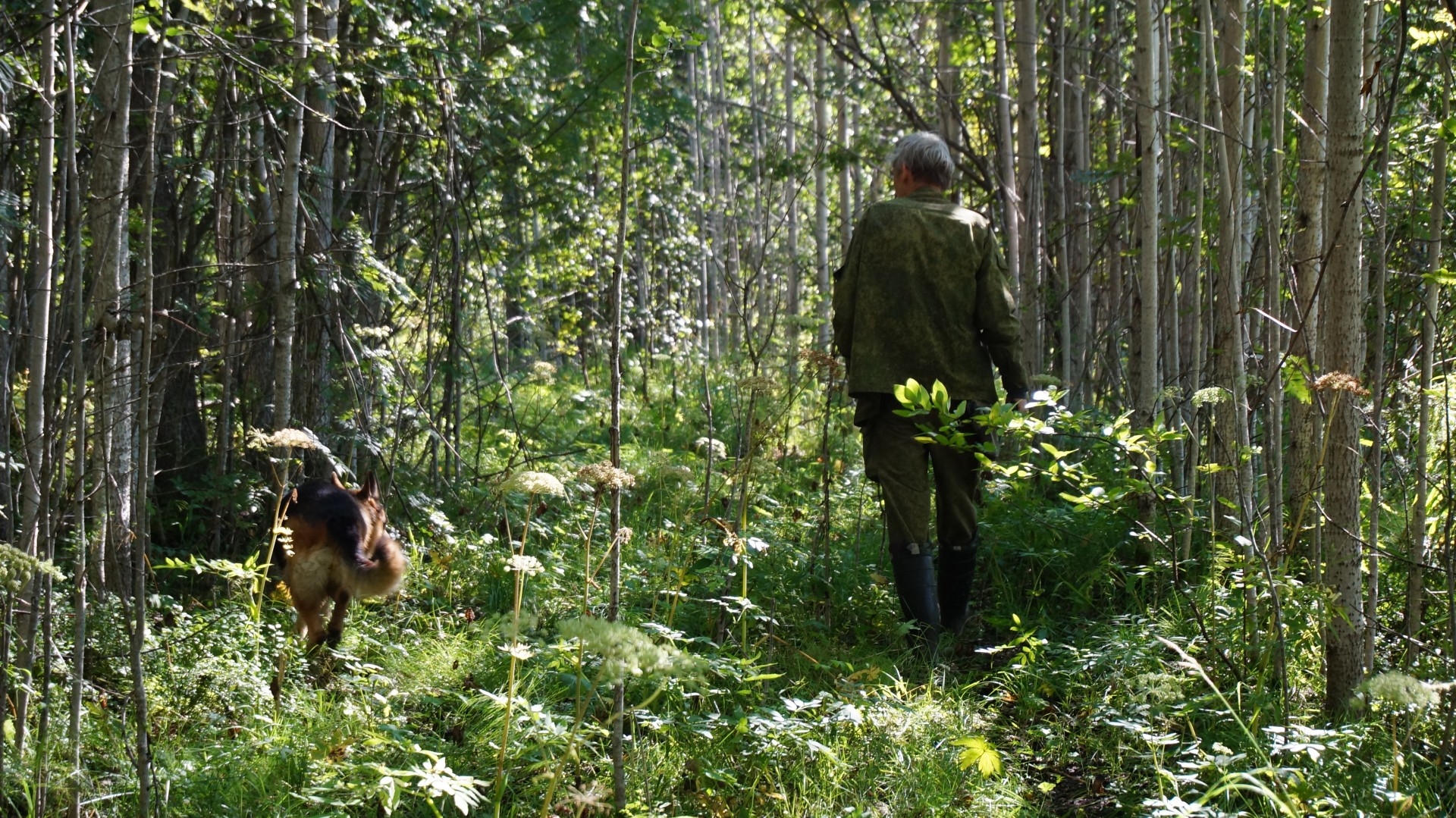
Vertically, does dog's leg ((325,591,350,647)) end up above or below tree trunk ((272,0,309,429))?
below

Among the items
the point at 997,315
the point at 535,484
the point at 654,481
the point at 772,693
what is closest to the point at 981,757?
the point at 772,693

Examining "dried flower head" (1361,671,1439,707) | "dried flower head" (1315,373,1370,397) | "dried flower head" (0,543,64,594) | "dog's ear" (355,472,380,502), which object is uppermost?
"dried flower head" (1315,373,1370,397)

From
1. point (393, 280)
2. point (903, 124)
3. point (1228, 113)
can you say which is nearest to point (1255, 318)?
point (1228, 113)

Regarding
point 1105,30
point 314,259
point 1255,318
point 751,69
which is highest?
point 751,69

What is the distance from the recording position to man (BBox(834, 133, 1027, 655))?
4043 mm

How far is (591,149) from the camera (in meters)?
7.52

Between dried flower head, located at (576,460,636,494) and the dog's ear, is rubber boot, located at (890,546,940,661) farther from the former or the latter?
the dog's ear

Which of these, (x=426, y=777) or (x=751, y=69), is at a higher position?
(x=751, y=69)

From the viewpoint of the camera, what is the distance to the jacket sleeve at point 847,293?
417 centimetres

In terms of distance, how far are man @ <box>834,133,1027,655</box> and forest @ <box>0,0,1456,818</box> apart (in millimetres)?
166

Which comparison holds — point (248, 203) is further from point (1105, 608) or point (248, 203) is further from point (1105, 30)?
point (1105, 30)

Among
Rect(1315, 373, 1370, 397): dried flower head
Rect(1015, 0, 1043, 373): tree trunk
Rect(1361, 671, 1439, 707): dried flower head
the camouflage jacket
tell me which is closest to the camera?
Rect(1361, 671, 1439, 707): dried flower head

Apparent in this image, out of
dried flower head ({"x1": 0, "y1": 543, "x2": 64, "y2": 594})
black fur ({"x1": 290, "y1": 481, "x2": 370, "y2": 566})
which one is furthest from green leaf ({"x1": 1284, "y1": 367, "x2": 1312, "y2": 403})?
black fur ({"x1": 290, "y1": 481, "x2": 370, "y2": 566})

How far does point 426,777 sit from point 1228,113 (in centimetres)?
372
